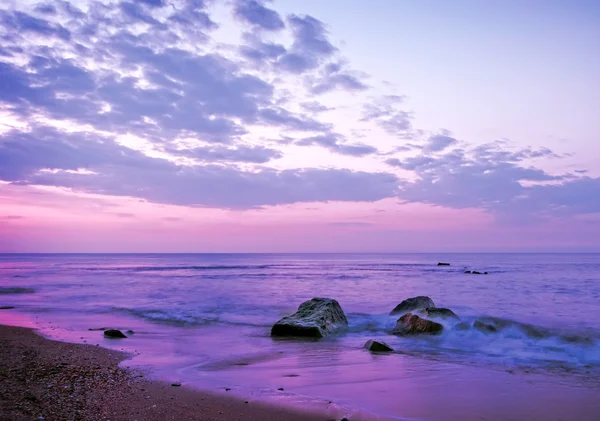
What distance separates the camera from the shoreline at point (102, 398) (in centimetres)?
559

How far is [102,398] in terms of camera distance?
629 cm

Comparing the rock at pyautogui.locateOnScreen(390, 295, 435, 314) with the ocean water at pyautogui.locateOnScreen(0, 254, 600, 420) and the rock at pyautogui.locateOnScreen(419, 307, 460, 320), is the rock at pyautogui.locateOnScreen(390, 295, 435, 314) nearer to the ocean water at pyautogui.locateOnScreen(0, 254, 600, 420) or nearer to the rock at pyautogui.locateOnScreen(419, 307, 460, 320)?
the ocean water at pyautogui.locateOnScreen(0, 254, 600, 420)

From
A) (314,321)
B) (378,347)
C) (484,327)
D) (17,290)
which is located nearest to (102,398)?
(378,347)

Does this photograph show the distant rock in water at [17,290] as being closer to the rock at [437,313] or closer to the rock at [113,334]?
the rock at [113,334]

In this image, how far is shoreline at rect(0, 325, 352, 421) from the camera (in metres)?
5.59

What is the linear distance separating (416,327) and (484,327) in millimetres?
2686

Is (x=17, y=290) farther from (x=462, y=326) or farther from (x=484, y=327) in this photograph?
(x=484, y=327)

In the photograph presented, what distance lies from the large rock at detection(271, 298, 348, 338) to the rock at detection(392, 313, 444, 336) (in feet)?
6.38

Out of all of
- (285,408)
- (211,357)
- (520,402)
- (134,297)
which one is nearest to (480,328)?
(520,402)

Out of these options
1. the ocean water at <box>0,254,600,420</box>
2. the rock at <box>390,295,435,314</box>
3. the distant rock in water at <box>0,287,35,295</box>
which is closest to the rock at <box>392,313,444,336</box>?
the ocean water at <box>0,254,600,420</box>

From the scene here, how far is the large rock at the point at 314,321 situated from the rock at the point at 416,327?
1946 millimetres

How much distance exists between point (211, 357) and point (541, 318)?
12986 millimetres

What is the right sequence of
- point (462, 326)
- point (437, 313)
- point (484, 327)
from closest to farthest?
point (462, 326), point (484, 327), point (437, 313)

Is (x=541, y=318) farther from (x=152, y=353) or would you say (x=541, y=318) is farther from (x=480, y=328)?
(x=152, y=353)
